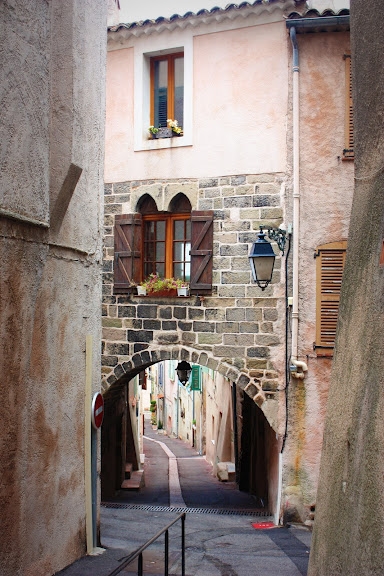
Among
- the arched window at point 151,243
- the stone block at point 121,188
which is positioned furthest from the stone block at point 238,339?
the stone block at point 121,188

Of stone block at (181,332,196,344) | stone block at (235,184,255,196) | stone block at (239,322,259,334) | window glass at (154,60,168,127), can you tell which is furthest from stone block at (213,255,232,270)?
window glass at (154,60,168,127)

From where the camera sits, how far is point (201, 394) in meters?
25.0

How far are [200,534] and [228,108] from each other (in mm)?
6146

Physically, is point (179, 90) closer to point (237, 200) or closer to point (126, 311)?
point (237, 200)

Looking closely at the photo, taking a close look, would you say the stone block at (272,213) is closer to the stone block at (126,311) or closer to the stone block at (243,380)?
the stone block at (243,380)

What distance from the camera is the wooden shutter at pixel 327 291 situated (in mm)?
9836

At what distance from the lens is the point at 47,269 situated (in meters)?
5.77

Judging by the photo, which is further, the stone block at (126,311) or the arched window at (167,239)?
the stone block at (126,311)

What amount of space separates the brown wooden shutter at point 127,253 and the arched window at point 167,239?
16 centimetres

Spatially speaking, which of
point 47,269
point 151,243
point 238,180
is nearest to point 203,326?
point 151,243

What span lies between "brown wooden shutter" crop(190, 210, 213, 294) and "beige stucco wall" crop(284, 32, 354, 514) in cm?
135

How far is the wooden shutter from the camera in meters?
9.84

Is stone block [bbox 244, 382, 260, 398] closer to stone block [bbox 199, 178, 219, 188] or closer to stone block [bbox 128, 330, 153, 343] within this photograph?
stone block [bbox 128, 330, 153, 343]

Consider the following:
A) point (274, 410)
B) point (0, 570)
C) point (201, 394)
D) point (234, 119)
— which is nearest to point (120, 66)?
point (234, 119)
